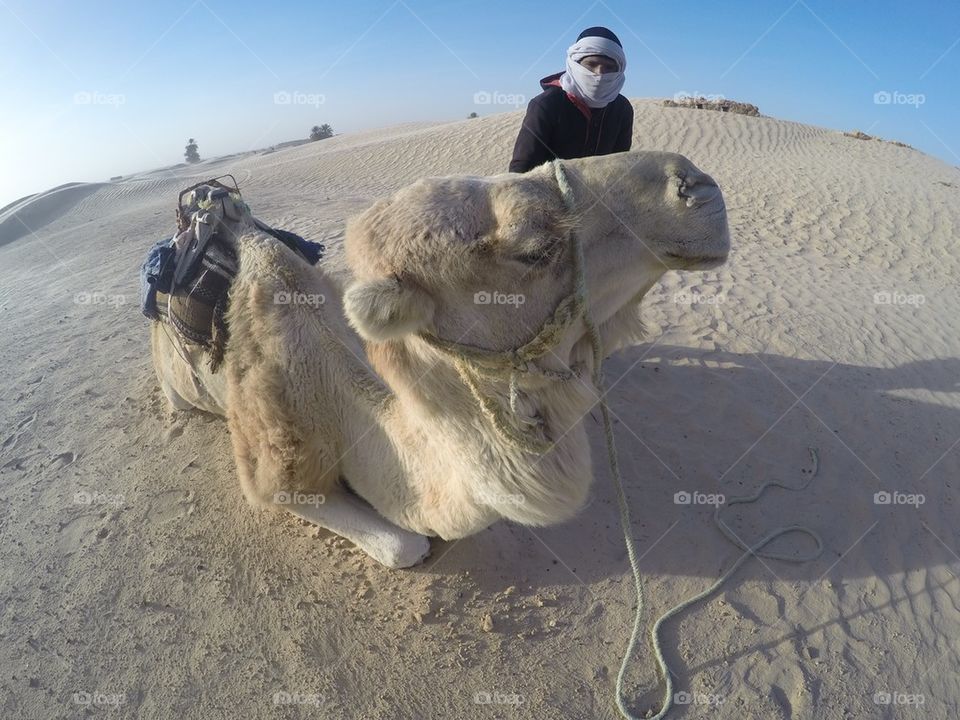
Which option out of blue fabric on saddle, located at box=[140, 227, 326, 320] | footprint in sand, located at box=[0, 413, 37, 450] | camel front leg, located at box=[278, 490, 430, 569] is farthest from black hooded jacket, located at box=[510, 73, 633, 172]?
footprint in sand, located at box=[0, 413, 37, 450]

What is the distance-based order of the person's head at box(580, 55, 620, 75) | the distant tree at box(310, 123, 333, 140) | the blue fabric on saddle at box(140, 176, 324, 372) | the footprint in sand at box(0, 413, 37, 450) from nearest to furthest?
the blue fabric on saddle at box(140, 176, 324, 372)
the person's head at box(580, 55, 620, 75)
the footprint in sand at box(0, 413, 37, 450)
the distant tree at box(310, 123, 333, 140)

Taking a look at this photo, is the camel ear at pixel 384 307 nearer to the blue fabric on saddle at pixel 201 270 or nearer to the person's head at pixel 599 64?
the blue fabric on saddle at pixel 201 270

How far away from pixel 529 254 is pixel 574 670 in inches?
78.3

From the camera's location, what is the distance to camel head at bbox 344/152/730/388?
1702 millimetres

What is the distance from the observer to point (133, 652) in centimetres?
266

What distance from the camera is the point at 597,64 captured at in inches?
136

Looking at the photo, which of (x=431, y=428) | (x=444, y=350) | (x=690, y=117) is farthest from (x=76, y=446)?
(x=690, y=117)

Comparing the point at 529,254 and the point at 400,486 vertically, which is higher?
the point at 529,254

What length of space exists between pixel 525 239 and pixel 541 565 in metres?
2.03

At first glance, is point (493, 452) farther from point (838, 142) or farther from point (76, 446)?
point (838, 142)

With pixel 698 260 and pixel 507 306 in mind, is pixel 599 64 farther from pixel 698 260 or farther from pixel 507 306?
pixel 507 306

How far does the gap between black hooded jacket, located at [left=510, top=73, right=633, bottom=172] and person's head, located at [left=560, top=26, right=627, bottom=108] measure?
19cm

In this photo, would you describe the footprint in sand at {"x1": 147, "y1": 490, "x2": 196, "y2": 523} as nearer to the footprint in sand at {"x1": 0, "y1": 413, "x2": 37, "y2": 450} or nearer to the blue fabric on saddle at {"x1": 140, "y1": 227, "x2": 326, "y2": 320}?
the blue fabric on saddle at {"x1": 140, "y1": 227, "x2": 326, "y2": 320}

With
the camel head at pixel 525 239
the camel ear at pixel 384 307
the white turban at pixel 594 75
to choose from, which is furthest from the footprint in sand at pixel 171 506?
the white turban at pixel 594 75
